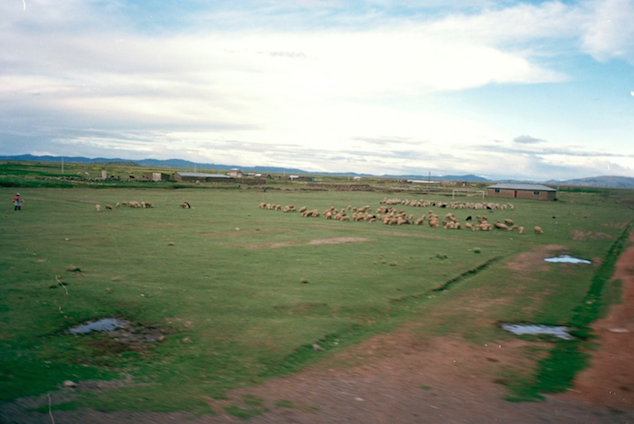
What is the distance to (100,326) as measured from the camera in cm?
1160

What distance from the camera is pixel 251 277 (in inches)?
692

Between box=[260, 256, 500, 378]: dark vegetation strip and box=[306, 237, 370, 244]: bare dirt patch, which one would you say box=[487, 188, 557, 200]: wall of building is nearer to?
box=[306, 237, 370, 244]: bare dirt patch

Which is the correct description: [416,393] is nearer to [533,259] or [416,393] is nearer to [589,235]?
[533,259]

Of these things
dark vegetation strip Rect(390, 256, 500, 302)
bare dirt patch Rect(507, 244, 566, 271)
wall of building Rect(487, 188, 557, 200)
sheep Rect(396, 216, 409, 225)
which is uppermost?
wall of building Rect(487, 188, 557, 200)

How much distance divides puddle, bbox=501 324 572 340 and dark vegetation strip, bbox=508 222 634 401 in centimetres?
25

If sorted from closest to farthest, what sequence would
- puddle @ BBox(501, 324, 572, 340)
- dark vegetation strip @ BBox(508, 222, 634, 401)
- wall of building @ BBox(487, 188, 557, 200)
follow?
dark vegetation strip @ BBox(508, 222, 634, 401) < puddle @ BBox(501, 324, 572, 340) < wall of building @ BBox(487, 188, 557, 200)

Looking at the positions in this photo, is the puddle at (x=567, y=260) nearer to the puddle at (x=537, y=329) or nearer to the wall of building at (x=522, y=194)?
the puddle at (x=537, y=329)

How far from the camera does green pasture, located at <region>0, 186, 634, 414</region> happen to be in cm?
912

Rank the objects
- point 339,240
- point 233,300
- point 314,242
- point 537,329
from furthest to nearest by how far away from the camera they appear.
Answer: point 339,240 → point 314,242 → point 233,300 → point 537,329

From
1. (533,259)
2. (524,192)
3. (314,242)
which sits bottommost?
(533,259)

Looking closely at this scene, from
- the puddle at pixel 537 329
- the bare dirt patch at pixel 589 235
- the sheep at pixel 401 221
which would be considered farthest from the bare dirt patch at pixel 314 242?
the bare dirt patch at pixel 589 235

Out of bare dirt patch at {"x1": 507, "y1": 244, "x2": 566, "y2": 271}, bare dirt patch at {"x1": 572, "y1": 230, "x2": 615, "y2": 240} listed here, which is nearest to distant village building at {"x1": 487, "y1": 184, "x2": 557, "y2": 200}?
bare dirt patch at {"x1": 572, "y1": 230, "x2": 615, "y2": 240}

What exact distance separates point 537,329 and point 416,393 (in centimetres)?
591

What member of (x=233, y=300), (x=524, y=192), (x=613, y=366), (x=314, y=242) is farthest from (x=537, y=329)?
(x=524, y=192)
